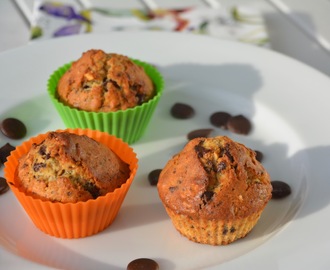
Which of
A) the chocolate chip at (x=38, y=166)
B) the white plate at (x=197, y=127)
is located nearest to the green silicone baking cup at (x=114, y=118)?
the white plate at (x=197, y=127)

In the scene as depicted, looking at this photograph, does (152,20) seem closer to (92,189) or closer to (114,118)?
(114,118)

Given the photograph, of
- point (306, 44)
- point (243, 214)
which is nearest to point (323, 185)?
point (243, 214)

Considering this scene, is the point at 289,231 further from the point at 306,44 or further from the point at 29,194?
the point at 306,44

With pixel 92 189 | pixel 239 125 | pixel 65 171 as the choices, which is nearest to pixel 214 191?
pixel 92 189

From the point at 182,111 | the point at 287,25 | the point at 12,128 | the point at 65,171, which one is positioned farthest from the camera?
the point at 287,25

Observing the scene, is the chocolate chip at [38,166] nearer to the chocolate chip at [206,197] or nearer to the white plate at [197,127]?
the white plate at [197,127]

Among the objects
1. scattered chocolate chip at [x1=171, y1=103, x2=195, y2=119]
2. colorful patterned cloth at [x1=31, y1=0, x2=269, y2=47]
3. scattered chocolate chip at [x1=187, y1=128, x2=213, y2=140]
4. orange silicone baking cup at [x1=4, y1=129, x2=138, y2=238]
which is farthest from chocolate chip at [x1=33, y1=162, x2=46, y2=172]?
colorful patterned cloth at [x1=31, y1=0, x2=269, y2=47]
